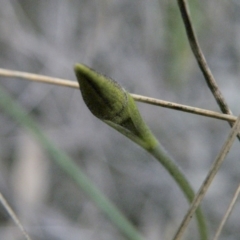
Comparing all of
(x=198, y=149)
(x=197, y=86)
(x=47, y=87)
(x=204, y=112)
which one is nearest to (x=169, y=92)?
(x=197, y=86)

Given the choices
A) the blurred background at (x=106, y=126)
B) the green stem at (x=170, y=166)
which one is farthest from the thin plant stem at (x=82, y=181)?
the blurred background at (x=106, y=126)

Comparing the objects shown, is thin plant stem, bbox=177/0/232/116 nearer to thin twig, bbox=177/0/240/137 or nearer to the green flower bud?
thin twig, bbox=177/0/240/137

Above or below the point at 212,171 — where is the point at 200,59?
above

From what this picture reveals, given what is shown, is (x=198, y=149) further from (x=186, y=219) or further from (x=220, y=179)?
(x=186, y=219)

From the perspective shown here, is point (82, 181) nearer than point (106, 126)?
Yes

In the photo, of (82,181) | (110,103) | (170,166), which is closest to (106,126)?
(82,181)

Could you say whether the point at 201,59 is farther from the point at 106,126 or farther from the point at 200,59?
the point at 106,126
